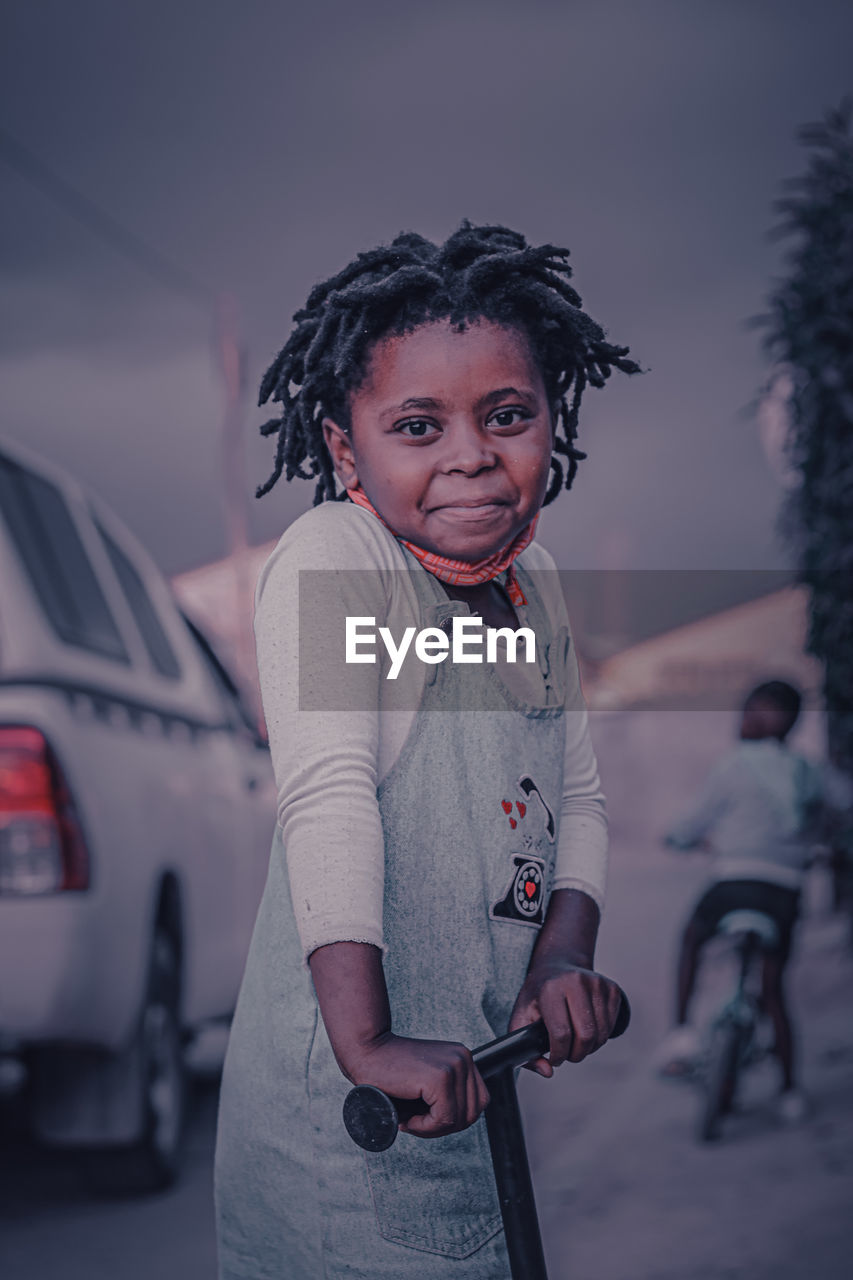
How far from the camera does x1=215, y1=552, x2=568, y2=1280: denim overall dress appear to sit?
4.71ft

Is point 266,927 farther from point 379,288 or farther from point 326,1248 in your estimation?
point 379,288

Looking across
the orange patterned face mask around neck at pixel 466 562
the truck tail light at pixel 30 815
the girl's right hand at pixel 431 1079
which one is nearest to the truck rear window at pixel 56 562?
the truck tail light at pixel 30 815

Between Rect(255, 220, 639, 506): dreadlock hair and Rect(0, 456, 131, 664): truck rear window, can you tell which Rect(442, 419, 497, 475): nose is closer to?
Rect(255, 220, 639, 506): dreadlock hair

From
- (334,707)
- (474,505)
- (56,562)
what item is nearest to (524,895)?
(334,707)

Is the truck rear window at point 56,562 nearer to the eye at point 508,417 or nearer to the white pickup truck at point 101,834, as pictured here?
the white pickup truck at point 101,834

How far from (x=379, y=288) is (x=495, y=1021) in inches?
32.7

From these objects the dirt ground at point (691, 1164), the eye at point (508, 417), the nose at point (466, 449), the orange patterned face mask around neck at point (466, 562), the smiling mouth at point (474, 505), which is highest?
the eye at point (508, 417)

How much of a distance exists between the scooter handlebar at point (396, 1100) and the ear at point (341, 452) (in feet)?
2.21

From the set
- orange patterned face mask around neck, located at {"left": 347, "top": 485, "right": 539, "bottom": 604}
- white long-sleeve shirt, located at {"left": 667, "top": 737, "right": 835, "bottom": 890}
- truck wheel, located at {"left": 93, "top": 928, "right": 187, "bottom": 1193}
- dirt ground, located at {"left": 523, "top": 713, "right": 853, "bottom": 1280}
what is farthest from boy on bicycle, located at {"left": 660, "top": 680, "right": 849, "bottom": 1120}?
orange patterned face mask around neck, located at {"left": 347, "top": 485, "right": 539, "bottom": 604}

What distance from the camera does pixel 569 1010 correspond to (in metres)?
1.39

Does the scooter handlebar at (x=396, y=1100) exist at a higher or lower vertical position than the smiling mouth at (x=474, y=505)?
lower

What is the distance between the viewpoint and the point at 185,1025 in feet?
15.6

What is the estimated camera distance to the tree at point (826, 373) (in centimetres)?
511

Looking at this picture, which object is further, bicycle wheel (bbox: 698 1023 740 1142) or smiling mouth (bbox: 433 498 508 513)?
bicycle wheel (bbox: 698 1023 740 1142)
